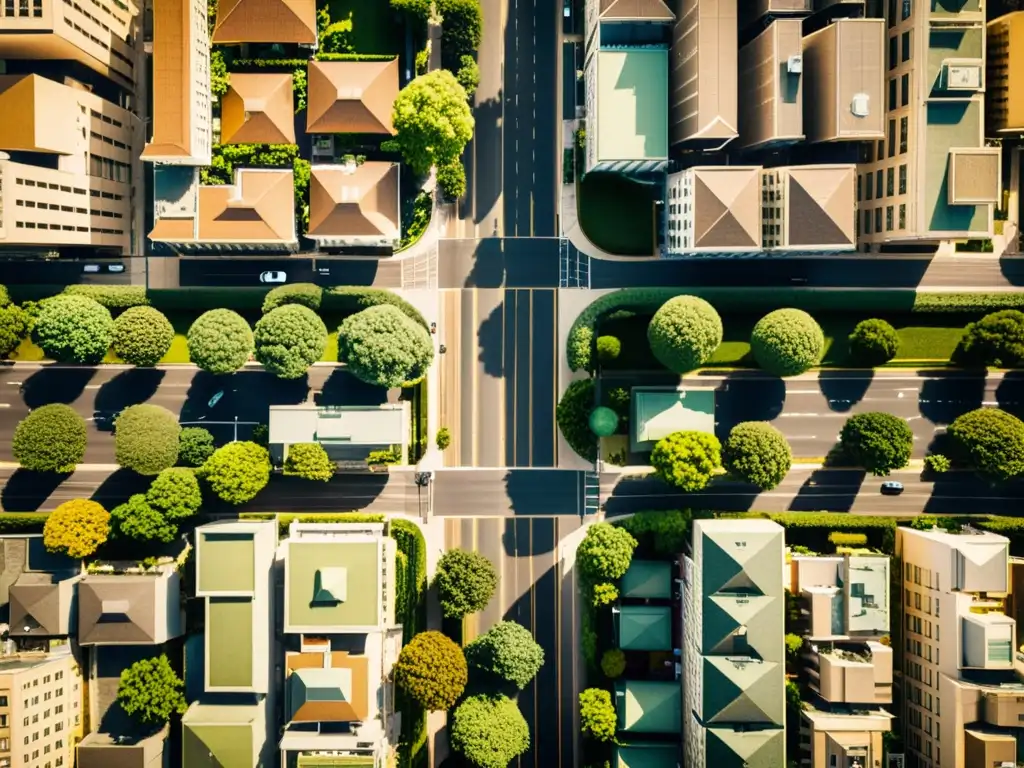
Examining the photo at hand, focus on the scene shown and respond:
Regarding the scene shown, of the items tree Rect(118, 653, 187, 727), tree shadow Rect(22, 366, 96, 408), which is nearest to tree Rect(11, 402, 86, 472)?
tree shadow Rect(22, 366, 96, 408)

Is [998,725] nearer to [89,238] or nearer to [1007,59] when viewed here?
[1007,59]

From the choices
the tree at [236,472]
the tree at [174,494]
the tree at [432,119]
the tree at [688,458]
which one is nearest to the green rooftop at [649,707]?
the tree at [688,458]

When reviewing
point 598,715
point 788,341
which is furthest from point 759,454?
point 598,715

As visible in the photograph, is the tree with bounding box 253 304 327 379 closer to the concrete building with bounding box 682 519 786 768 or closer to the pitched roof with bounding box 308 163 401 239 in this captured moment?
the pitched roof with bounding box 308 163 401 239

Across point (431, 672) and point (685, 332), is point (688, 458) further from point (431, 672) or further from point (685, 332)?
point (431, 672)

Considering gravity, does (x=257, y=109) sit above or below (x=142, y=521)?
above

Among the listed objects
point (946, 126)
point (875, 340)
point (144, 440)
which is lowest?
point (144, 440)

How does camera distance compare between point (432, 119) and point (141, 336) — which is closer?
point (432, 119)
